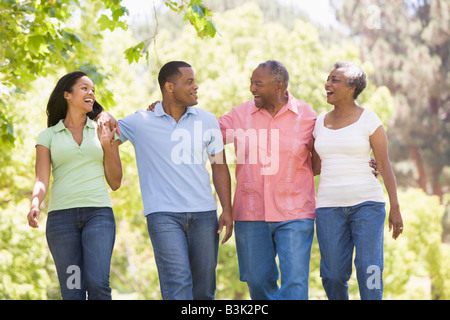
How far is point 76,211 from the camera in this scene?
5.06 metres

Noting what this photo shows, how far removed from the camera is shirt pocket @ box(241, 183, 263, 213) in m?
5.77

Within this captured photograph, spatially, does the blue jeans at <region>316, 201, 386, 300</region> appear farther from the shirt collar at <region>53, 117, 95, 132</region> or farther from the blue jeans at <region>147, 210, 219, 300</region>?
the shirt collar at <region>53, 117, 95, 132</region>

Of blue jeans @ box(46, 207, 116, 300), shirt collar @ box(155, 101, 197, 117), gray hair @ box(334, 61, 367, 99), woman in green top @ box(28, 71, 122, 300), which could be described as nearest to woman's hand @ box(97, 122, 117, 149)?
woman in green top @ box(28, 71, 122, 300)

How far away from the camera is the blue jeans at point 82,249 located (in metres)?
4.95

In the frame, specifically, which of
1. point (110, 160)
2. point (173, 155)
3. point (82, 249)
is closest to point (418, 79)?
point (173, 155)

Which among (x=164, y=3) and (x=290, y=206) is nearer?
(x=290, y=206)

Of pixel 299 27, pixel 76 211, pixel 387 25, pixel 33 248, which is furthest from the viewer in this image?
pixel 387 25

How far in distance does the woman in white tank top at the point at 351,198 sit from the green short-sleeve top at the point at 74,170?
1762mm

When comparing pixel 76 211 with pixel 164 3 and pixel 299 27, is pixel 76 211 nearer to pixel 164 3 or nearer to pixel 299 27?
pixel 164 3

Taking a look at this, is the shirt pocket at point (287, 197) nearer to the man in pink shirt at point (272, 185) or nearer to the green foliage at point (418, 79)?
the man in pink shirt at point (272, 185)

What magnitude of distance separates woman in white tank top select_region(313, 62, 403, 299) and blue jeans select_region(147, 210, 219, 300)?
908 mm

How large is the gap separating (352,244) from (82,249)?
6.99 ft

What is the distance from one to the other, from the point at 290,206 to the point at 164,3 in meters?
2.39

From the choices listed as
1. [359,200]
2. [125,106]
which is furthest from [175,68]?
[125,106]
